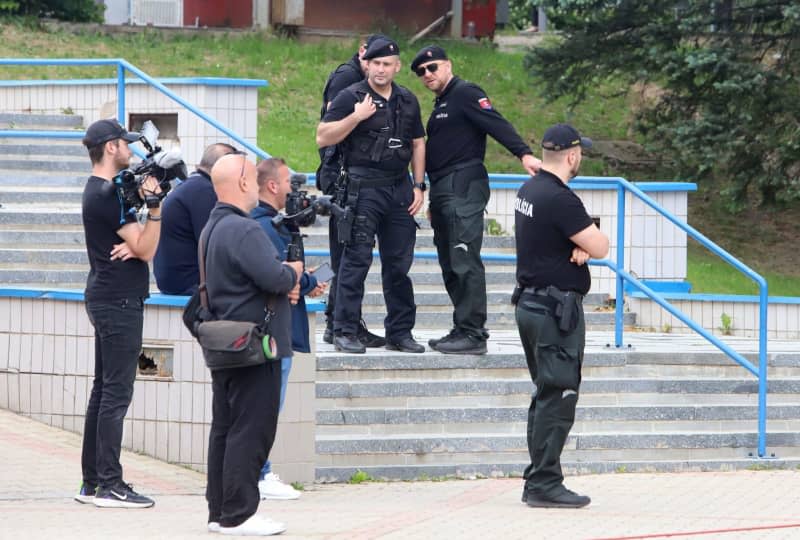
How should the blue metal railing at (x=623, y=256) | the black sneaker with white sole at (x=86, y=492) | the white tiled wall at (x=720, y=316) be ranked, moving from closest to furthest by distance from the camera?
the black sneaker with white sole at (x=86, y=492), the blue metal railing at (x=623, y=256), the white tiled wall at (x=720, y=316)

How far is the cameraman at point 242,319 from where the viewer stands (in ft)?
21.5

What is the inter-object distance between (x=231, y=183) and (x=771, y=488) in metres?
4.02

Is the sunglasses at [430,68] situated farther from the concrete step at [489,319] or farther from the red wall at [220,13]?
the red wall at [220,13]

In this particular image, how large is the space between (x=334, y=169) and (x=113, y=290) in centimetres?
Answer: 252

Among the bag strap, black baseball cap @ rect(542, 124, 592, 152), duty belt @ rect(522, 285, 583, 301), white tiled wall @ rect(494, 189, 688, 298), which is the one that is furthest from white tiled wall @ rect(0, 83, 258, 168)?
the bag strap

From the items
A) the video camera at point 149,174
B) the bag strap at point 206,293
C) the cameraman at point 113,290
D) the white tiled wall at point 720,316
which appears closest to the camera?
the bag strap at point 206,293

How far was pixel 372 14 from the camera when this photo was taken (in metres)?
22.5

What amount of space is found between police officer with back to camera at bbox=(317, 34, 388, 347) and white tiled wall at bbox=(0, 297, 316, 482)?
4.37 ft

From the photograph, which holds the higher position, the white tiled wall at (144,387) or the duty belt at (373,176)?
the duty belt at (373,176)

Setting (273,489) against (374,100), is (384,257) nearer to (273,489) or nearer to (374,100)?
(374,100)

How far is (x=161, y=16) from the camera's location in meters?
22.6

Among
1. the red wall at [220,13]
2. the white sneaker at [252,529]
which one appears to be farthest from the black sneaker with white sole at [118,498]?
the red wall at [220,13]

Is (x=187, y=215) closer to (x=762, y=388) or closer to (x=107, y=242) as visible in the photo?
(x=107, y=242)

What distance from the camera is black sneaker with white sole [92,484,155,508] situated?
7.39m
